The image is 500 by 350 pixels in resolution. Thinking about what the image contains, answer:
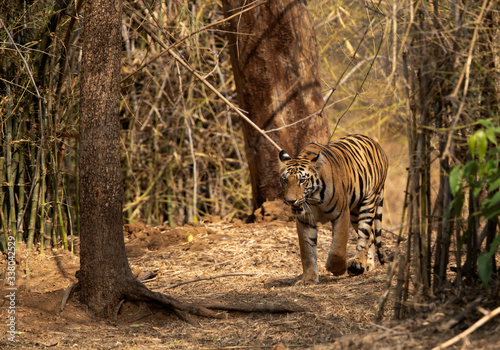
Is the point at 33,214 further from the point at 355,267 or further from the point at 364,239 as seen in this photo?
the point at 364,239

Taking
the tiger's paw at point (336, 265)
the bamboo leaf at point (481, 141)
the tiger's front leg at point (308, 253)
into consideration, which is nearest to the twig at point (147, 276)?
the tiger's front leg at point (308, 253)

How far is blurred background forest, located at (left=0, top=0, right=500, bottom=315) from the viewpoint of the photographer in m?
2.80

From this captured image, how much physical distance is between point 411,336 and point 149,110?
7027mm

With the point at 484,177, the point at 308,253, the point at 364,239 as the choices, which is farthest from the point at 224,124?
the point at 484,177

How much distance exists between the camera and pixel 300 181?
189 inches

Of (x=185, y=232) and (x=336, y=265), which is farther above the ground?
(x=185, y=232)

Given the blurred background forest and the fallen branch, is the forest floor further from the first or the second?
the blurred background forest

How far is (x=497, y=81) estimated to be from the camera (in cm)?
288

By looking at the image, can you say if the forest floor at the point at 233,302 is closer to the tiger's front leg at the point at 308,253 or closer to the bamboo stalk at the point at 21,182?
the tiger's front leg at the point at 308,253

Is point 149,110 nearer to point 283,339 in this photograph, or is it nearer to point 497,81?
point 283,339

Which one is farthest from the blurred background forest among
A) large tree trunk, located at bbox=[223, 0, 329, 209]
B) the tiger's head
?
the tiger's head

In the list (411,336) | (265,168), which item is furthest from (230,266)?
(411,336)

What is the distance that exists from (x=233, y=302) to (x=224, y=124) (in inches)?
210

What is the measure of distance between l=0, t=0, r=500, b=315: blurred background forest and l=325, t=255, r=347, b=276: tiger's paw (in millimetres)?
536
